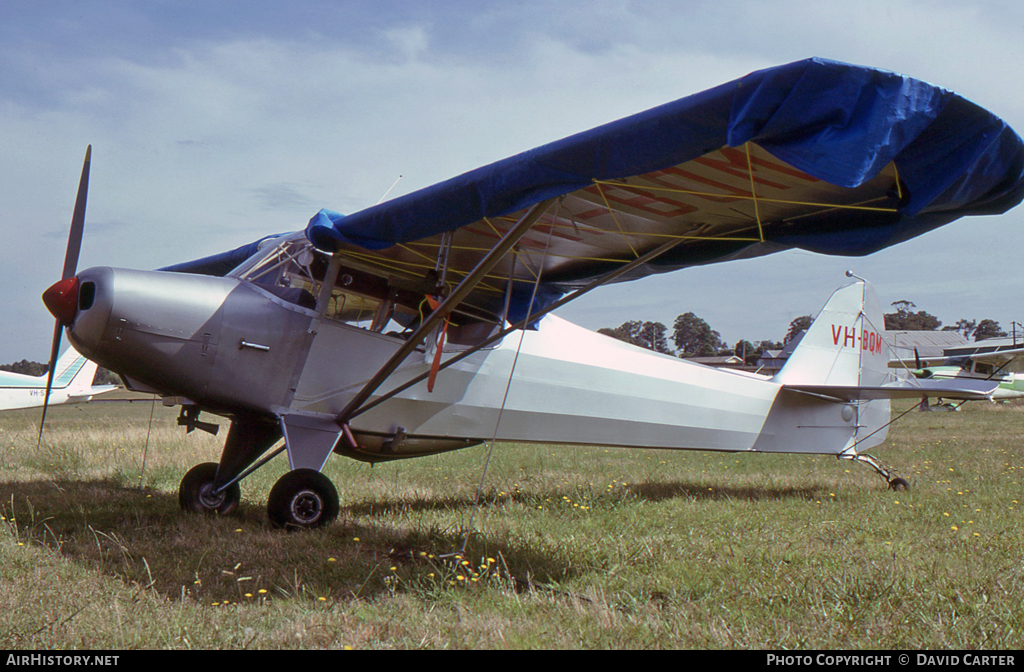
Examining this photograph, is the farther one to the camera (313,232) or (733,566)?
(313,232)

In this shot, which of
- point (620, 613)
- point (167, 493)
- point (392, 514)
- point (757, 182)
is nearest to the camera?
point (620, 613)

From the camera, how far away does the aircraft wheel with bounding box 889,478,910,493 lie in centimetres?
762

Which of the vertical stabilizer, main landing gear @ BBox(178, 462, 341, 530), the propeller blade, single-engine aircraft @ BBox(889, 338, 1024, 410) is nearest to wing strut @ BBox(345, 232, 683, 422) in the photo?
main landing gear @ BBox(178, 462, 341, 530)

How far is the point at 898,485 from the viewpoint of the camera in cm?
770

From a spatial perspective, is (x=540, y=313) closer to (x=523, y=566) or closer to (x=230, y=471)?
(x=523, y=566)

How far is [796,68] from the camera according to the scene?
2924 mm

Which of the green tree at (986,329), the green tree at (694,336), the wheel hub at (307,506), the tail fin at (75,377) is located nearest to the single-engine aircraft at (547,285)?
the wheel hub at (307,506)

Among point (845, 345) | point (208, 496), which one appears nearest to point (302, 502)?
point (208, 496)

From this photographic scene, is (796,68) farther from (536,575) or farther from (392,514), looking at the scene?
(392,514)

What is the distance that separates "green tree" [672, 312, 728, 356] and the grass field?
7765cm

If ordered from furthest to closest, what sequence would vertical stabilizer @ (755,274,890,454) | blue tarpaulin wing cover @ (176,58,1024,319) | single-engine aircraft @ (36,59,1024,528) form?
vertical stabilizer @ (755,274,890,454) < single-engine aircraft @ (36,59,1024,528) < blue tarpaulin wing cover @ (176,58,1024,319)

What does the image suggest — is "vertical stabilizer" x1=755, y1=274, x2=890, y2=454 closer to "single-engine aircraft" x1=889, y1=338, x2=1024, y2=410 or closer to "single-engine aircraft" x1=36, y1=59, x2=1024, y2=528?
"single-engine aircraft" x1=36, y1=59, x2=1024, y2=528
